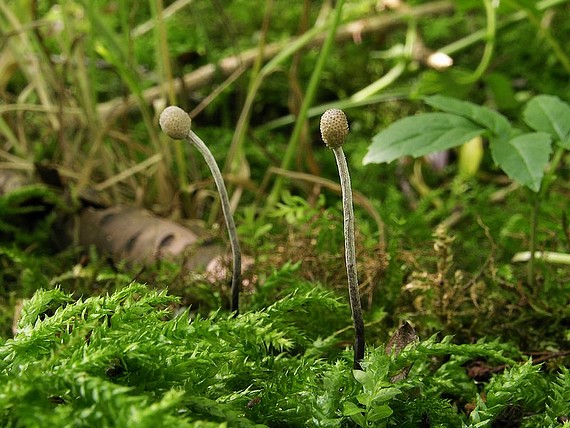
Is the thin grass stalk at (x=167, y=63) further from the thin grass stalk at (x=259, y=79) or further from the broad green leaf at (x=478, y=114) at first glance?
the broad green leaf at (x=478, y=114)

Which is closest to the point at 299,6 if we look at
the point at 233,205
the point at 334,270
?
the point at 233,205

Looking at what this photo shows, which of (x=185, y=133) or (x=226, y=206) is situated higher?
(x=185, y=133)

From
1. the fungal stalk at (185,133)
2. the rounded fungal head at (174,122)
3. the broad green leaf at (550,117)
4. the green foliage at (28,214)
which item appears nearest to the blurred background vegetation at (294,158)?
the green foliage at (28,214)

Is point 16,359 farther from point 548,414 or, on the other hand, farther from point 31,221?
point 31,221

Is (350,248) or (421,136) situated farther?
(421,136)

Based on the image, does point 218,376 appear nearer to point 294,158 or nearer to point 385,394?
point 385,394

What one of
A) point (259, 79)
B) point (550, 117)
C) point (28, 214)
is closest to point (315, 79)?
point (259, 79)

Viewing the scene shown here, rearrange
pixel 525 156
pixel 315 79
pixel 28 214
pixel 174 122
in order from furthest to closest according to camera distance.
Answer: pixel 28 214 < pixel 315 79 < pixel 525 156 < pixel 174 122
